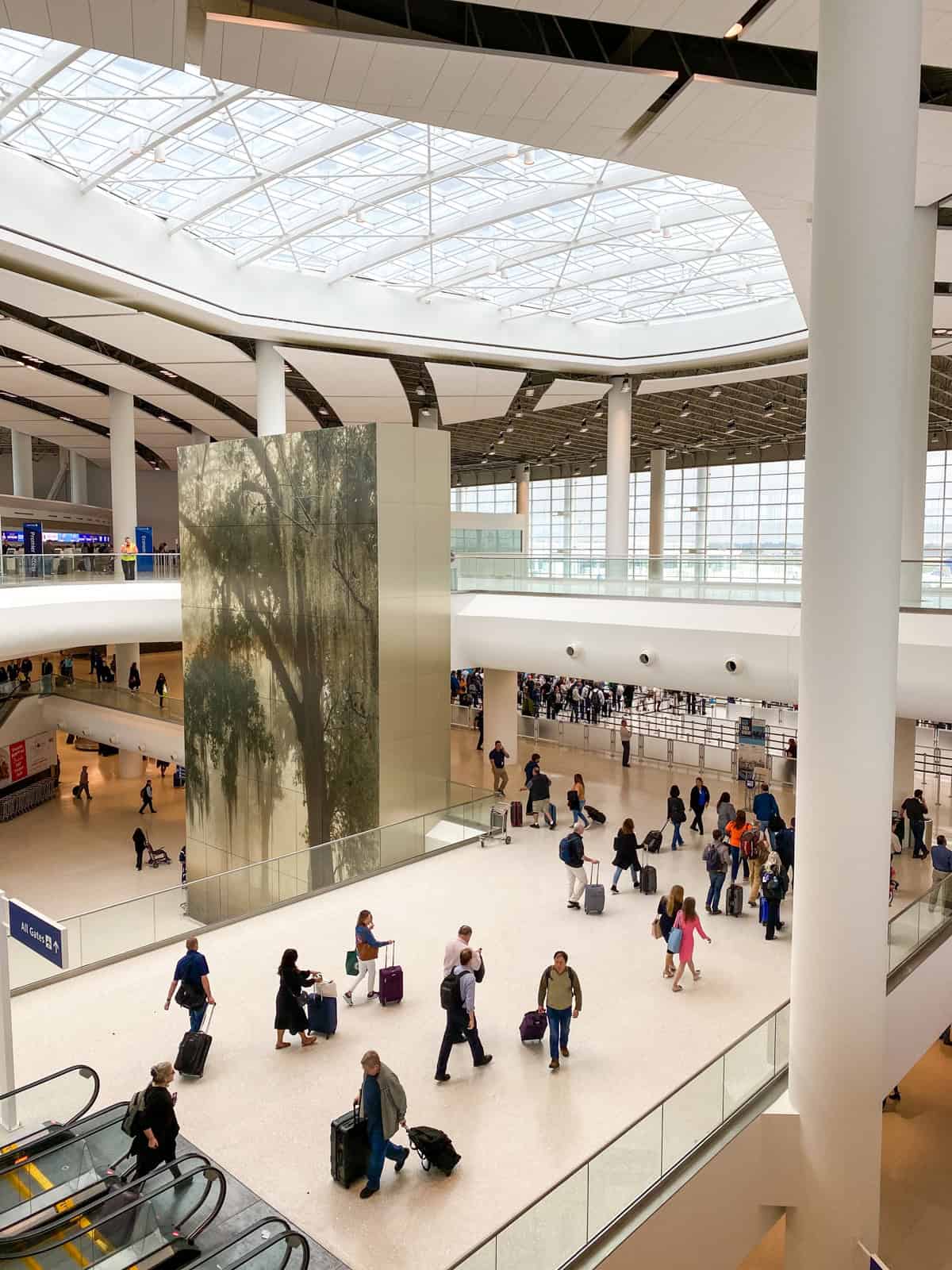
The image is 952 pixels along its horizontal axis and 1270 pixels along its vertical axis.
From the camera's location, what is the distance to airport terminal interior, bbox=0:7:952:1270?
23.2 ft

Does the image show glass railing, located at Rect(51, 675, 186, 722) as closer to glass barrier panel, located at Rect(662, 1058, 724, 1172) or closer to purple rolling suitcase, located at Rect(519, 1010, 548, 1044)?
purple rolling suitcase, located at Rect(519, 1010, 548, 1044)

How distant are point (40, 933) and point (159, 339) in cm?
1754

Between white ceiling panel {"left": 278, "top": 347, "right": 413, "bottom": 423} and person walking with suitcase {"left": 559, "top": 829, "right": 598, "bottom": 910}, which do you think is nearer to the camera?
person walking with suitcase {"left": 559, "top": 829, "right": 598, "bottom": 910}

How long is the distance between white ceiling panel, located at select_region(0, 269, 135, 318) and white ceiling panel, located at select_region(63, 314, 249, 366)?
53 cm

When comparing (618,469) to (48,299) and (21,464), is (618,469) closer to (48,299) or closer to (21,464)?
(48,299)

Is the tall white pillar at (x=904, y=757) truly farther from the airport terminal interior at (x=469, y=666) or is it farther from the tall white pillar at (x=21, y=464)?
the tall white pillar at (x=21, y=464)

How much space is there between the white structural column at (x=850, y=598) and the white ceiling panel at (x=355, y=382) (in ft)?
61.8

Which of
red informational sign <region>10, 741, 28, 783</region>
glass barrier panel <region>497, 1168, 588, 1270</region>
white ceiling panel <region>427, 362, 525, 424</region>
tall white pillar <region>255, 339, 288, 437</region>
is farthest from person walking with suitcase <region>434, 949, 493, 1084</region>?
red informational sign <region>10, 741, 28, 783</region>

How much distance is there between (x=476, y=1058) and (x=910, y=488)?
12.3 m

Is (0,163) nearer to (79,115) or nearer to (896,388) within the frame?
(79,115)

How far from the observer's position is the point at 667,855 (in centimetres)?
1488

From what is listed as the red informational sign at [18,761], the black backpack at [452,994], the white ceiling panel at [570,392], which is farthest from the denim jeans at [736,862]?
the red informational sign at [18,761]

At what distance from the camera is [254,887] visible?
13.0 m

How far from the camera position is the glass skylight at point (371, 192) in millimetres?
14258
